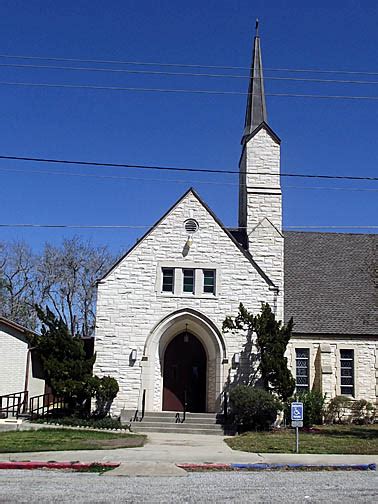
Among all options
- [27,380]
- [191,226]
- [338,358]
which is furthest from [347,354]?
[27,380]

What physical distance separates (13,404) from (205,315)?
8451mm

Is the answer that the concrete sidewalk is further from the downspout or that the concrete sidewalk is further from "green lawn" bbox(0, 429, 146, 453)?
the downspout

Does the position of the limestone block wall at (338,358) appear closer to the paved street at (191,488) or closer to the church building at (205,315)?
the church building at (205,315)

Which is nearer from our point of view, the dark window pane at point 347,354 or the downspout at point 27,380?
A: the downspout at point 27,380

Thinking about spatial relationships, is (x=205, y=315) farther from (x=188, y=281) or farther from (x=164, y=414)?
(x=164, y=414)

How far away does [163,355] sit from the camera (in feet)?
82.4

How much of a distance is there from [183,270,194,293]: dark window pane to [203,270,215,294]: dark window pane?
48cm

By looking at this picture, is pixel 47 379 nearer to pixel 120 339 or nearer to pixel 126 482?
pixel 120 339

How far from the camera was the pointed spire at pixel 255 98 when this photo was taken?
3156 centimetres

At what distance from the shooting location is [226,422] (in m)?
22.5

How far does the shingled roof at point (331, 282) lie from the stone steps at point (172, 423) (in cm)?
614

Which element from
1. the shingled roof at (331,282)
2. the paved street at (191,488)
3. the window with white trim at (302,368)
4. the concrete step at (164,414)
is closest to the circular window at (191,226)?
the shingled roof at (331,282)

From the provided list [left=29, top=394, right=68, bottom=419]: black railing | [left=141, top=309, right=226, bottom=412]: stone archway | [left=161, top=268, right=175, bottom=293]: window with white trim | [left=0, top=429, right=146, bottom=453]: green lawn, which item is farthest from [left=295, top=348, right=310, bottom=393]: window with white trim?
[left=29, top=394, right=68, bottom=419]: black railing

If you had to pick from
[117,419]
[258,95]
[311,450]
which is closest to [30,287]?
[258,95]
